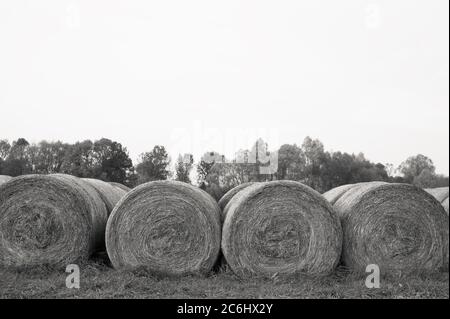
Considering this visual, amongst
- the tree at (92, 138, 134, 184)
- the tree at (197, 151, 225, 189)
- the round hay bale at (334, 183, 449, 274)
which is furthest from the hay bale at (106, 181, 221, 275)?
the tree at (92, 138, 134, 184)

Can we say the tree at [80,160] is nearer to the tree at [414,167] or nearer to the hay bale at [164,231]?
the hay bale at [164,231]

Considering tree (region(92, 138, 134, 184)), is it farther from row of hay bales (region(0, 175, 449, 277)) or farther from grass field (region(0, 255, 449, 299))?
grass field (region(0, 255, 449, 299))

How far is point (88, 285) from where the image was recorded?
18.5 ft

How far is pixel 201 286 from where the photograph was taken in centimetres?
577

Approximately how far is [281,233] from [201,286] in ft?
4.56

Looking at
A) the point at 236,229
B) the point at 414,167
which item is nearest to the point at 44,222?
the point at 236,229

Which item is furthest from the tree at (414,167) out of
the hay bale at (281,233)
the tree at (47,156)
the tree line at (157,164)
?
the hay bale at (281,233)

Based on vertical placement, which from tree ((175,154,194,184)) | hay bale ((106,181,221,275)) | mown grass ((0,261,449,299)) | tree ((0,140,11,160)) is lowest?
mown grass ((0,261,449,299))

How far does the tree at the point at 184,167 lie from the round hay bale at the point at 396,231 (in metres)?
9.71

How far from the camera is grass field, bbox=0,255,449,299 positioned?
543cm

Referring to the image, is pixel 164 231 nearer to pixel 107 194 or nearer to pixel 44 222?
pixel 44 222

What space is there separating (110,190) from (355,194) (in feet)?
15.3
